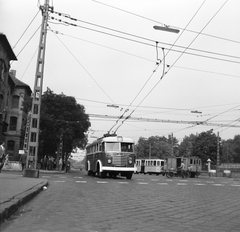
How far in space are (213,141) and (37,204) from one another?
257 ft

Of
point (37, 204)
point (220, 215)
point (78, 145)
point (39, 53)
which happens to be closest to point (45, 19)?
point (39, 53)

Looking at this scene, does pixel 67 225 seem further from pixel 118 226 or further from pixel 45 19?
pixel 45 19

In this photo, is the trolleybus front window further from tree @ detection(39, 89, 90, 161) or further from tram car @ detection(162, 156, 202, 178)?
tram car @ detection(162, 156, 202, 178)

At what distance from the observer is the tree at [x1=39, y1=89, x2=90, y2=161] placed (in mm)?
37719

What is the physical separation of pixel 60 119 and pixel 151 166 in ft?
64.0

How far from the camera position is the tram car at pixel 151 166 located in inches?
1997

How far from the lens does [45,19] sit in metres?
17.6

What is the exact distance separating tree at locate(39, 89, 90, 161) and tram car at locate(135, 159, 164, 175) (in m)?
14.7

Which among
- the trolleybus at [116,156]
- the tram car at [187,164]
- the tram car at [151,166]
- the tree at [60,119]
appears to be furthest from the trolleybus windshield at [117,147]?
the tram car at [151,166]

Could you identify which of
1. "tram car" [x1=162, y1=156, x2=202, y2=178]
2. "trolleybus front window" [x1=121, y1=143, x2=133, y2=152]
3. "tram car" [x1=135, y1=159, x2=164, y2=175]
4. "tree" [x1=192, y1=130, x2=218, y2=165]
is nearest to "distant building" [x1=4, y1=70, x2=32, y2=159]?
"tram car" [x1=135, y1=159, x2=164, y2=175]

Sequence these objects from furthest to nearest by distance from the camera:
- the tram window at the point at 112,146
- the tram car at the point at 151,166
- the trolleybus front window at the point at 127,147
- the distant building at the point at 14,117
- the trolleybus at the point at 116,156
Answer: the tram car at the point at 151,166 → the distant building at the point at 14,117 → the trolleybus front window at the point at 127,147 → the tram window at the point at 112,146 → the trolleybus at the point at 116,156

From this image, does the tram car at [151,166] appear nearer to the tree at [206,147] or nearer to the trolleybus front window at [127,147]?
the trolleybus front window at [127,147]

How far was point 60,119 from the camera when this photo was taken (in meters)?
38.7

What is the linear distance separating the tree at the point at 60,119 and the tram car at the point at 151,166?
579 inches
